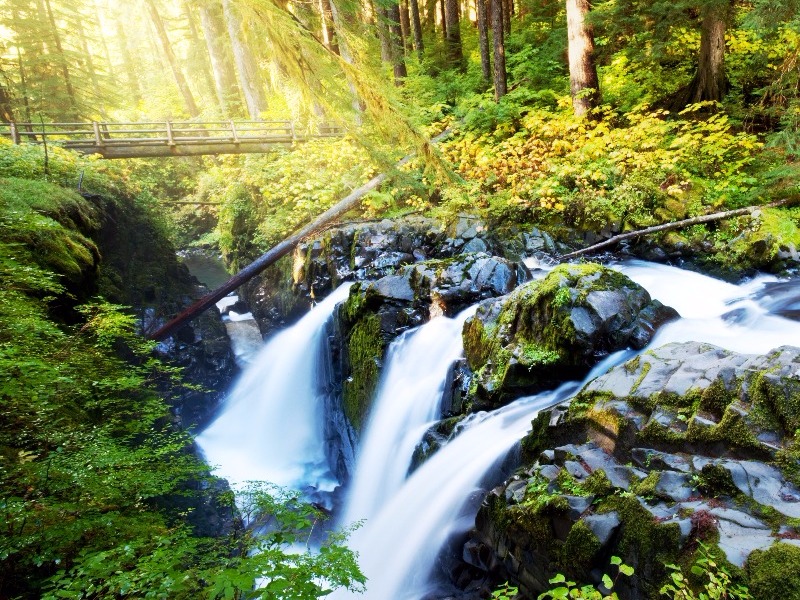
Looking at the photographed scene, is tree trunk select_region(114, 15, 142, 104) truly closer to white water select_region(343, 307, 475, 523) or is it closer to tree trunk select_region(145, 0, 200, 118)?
tree trunk select_region(145, 0, 200, 118)

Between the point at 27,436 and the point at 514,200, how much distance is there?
30.7 feet

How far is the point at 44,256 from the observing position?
23.1 feet

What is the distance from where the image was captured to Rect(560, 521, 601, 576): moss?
3.13 m

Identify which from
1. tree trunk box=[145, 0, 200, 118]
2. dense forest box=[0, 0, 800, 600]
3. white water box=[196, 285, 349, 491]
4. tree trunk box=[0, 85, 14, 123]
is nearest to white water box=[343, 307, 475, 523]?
dense forest box=[0, 0, 800, 600]

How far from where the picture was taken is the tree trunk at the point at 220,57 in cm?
2000

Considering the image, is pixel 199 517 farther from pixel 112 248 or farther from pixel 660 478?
pixel 112 248

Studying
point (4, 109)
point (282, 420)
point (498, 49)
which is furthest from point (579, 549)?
point (4, 109)

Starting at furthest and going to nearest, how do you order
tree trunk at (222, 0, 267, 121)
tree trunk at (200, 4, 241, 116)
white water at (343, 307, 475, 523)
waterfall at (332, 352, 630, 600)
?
tree trunk at (200, 4, 241, 116)
tree trunk at (222, 0, 267, 121)
white water at (343, 307, 475, 523)
waterfall at (332, 352, 630, 600)

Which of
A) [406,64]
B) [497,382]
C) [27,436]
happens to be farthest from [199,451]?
[406,64]

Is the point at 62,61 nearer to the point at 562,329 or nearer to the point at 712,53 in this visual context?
the point at 562,329

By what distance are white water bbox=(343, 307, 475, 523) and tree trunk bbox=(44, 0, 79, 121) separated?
20172 millimetres

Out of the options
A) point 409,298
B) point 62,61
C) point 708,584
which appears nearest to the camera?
point 708,584

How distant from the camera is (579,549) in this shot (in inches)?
125

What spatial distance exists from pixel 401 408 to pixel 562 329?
296 centimetres
